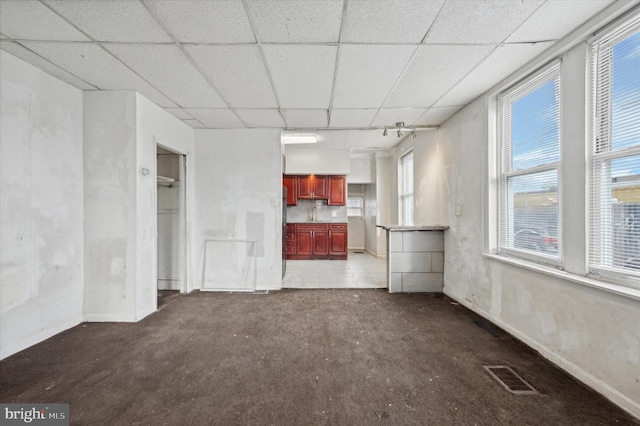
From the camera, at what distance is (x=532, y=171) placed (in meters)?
2.30

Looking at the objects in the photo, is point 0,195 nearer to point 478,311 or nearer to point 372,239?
point 478,311

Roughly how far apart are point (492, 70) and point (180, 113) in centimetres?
384

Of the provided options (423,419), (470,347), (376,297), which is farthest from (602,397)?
(376,297)

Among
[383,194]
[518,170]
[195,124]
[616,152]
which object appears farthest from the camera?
[383,194]

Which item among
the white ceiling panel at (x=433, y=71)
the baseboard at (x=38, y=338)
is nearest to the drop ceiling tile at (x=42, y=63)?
the baseboard at (x=38, y=338)

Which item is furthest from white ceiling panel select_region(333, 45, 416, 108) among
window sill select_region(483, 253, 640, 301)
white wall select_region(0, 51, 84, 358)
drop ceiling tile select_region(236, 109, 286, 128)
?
white wall select_region(0, 51, 84, 358)

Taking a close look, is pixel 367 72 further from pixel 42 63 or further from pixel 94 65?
pixel 42 63

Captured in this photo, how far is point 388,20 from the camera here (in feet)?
5.67

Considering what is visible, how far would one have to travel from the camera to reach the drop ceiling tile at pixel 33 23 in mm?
1597

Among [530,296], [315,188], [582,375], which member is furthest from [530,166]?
[315,188]

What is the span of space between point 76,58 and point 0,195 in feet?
4.52

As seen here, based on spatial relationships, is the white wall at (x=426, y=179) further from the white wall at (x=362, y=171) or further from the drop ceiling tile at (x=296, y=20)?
the drop ceiling tile at (x=296, y=20)

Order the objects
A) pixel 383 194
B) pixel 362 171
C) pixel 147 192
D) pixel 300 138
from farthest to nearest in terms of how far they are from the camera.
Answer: pixel 362 171 < pixel 383 194 < pixel 300 138 < pixel 147 192

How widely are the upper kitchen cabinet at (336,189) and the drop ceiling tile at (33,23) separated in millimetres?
5140
